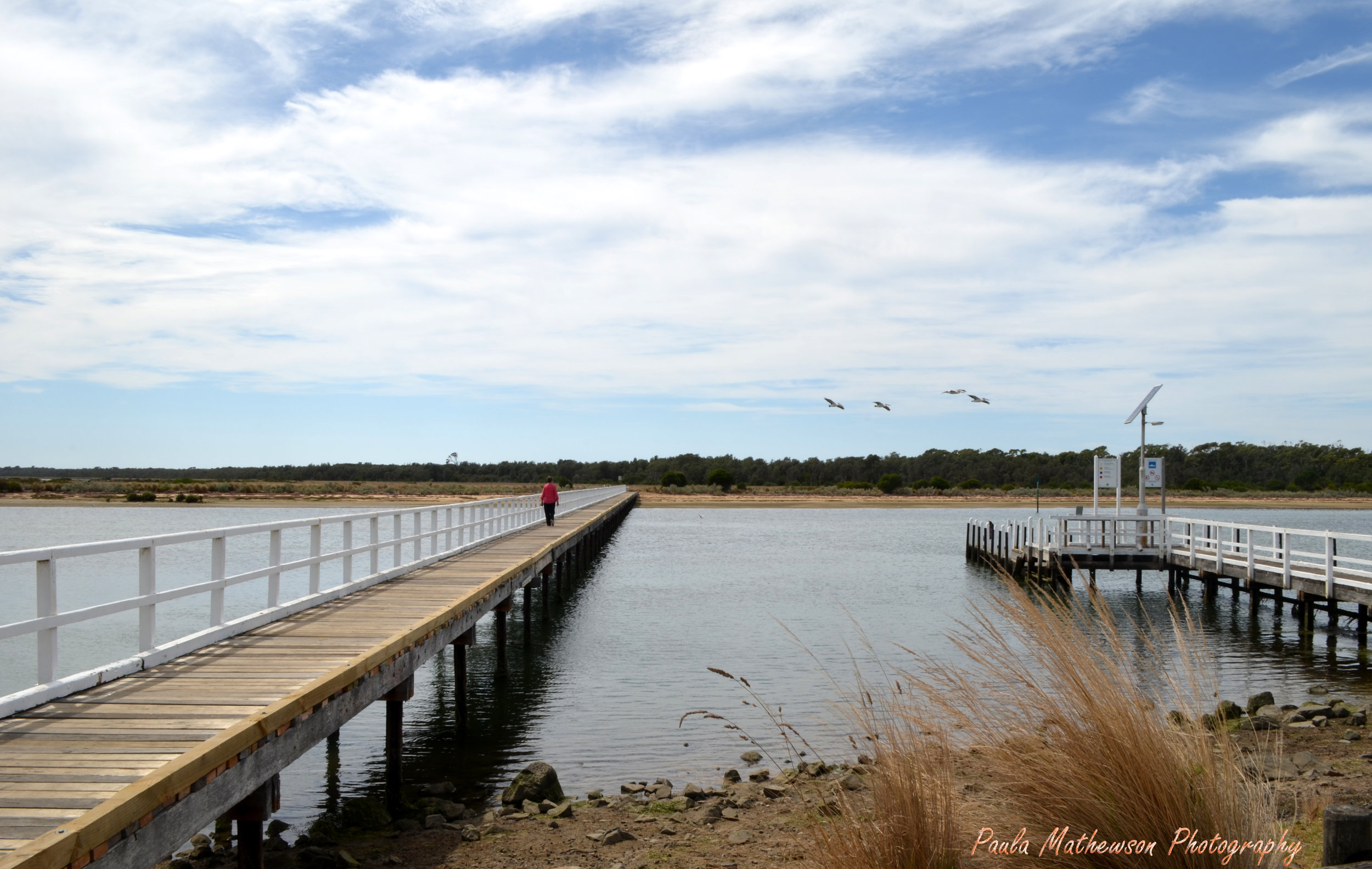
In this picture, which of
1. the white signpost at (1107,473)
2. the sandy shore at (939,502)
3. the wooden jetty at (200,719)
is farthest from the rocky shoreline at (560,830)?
the sandy shore at (939,502)

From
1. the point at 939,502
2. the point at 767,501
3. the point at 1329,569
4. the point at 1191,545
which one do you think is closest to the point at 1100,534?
the point at 1191,545

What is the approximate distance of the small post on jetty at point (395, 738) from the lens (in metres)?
10.2

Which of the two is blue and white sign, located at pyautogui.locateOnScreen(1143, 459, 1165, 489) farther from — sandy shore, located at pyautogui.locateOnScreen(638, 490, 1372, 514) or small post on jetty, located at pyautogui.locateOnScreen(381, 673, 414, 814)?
sandy shore, located at pyautogui.locateOnScreen(638, 490, 1372, 514)

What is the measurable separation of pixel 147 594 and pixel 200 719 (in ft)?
6.57

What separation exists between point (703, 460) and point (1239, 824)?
15276cm

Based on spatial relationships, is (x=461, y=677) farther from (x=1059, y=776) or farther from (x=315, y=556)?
(x=1059, y=776)

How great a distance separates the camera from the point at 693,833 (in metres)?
8.72

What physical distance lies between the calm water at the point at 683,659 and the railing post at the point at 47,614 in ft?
11.1

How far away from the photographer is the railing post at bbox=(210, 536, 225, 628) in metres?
9.15

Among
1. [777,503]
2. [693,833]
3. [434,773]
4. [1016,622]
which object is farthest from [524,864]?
[777,503]

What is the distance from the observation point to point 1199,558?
25.7 metres

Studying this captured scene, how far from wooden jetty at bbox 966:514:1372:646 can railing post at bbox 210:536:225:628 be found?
13.6m

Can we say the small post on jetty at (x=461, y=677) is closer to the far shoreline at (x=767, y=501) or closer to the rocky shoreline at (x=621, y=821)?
the rocky shoreline at (x=621, y=821)

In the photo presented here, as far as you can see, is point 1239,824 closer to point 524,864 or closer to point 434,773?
point 524,864
